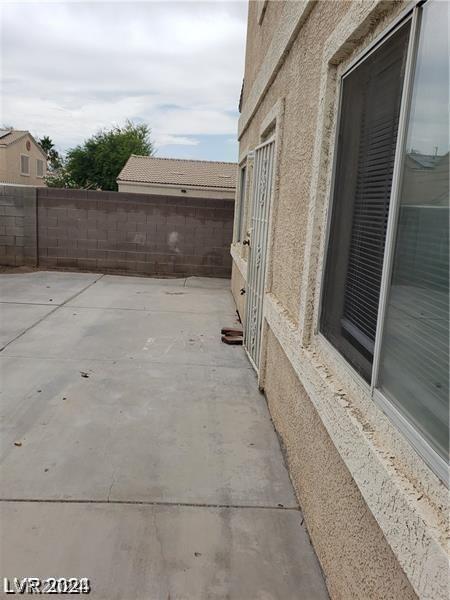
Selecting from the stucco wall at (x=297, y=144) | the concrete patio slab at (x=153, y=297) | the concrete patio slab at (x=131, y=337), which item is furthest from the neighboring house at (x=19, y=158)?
the stucco wall at (x=297, y=144)

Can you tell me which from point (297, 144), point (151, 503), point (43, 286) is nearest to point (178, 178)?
point (43, 286)

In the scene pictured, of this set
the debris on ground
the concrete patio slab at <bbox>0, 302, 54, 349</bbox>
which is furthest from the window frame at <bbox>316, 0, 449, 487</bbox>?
the concrete patio slab at <bbox>0, 302, 54, 349</bbox>

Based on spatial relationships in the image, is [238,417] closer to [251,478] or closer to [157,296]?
[251,478]

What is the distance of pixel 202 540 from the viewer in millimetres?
2498

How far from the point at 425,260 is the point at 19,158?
38.8 m

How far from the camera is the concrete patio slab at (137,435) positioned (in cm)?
291

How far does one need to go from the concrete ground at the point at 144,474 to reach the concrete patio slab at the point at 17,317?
5 cm

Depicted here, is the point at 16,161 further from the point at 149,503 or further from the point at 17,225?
the point at 149,503

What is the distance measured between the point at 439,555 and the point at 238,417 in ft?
9.26

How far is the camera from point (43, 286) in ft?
29.4

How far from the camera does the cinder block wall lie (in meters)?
10.5

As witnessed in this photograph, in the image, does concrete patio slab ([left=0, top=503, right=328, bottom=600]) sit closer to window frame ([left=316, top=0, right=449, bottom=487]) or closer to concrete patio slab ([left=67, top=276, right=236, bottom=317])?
window frame ([left=316, top=0, right=449, bottom=487])

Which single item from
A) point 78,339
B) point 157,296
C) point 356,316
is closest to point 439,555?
point 356,316

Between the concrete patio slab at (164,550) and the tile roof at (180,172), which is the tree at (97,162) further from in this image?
the concrete patio slab at (164,550)
